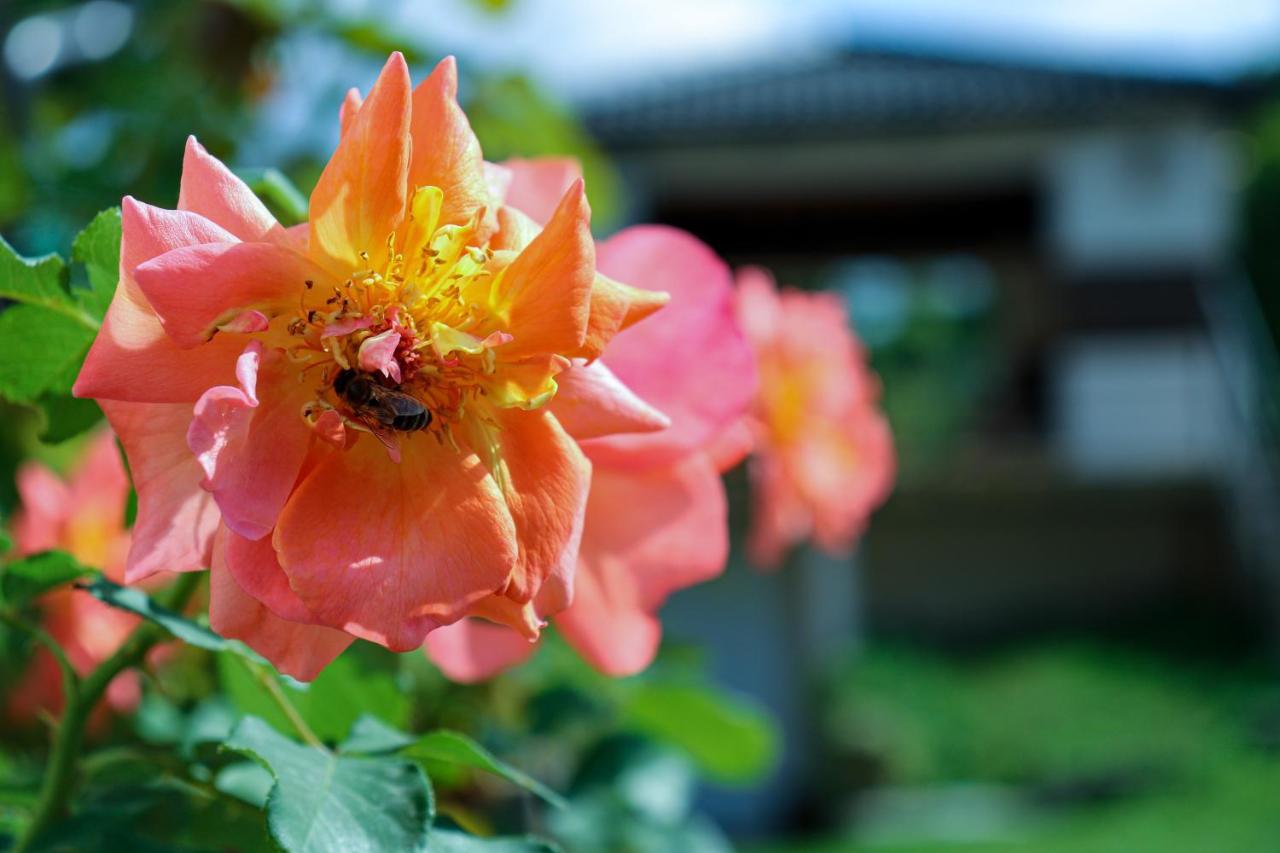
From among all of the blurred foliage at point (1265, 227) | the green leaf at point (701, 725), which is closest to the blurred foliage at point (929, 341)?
the blurred foliage at point (1265, 227)

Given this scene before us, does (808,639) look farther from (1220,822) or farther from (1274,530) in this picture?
(1274,530)

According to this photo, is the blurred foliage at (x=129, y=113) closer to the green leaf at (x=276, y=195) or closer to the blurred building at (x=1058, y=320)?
the green leaf at (x=276, y=195)

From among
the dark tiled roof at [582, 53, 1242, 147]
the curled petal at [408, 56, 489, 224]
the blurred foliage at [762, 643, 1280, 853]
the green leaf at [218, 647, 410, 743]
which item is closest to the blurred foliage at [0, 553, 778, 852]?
the green leaf at [218, 647, 410, 743]

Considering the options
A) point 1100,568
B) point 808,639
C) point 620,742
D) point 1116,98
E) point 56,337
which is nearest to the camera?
point 56,337

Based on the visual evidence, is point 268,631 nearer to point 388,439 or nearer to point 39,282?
point 388,439

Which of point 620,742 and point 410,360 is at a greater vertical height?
point 410,360

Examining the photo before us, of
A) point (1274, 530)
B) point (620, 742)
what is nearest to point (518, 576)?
point (620, 742)

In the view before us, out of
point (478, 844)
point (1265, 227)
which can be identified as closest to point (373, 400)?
point (478, 844)
